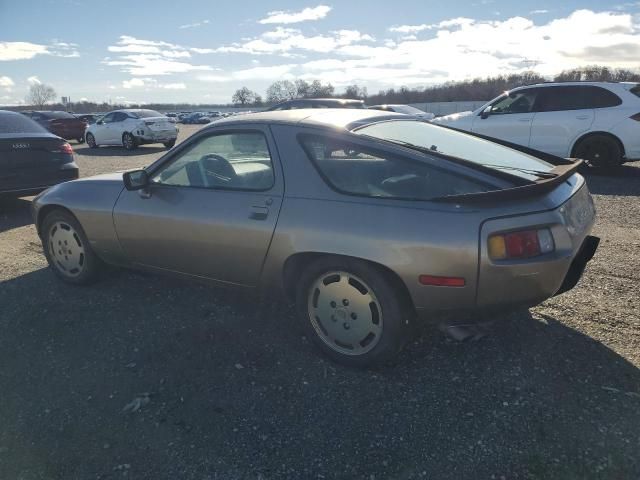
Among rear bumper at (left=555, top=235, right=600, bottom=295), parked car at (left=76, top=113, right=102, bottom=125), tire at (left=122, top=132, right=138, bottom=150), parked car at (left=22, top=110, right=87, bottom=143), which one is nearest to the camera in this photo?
rear bumper at (left=555, top=235, right=600, bottom=295)

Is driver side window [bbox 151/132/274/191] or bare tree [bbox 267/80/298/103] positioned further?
bare tree [bbox 267/80/298/103]

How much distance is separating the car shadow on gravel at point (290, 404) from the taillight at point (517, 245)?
79 centimetres

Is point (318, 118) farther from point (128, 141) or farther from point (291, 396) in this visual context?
point (128, 141)

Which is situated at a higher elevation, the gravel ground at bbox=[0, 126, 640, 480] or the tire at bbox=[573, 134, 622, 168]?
the tire at bbox=[573, 134, 622, 168]

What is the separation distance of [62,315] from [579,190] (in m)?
3.78

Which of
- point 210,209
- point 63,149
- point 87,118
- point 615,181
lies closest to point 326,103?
point 615,181

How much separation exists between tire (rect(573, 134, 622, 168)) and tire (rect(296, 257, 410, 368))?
8021mm

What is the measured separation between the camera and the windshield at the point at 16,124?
7.01 metres

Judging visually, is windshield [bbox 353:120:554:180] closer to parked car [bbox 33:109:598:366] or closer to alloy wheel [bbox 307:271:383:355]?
Answer: parked car [bbox 33:109:598:366]

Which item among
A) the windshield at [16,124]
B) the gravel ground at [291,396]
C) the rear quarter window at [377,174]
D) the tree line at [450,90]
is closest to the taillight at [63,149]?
the windshield at [16,124]

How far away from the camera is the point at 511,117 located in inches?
376

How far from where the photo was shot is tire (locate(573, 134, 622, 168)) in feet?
28.9

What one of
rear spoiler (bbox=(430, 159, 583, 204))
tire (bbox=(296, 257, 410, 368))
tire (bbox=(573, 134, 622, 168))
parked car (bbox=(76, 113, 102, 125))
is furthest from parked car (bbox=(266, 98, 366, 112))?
parked car (bbox=(76, 113, 102, 125))

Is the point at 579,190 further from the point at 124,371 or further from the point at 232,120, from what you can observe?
the point at 124,371
